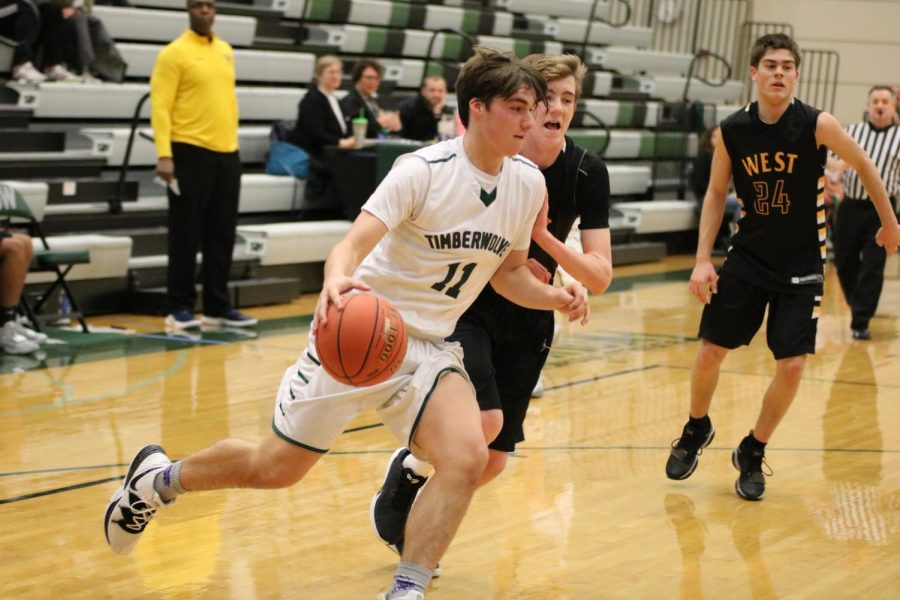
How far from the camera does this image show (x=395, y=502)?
4199 millimetres

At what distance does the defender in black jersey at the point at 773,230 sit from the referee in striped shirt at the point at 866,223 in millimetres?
4785

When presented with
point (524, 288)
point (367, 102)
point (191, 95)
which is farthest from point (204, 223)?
point (524, 288)

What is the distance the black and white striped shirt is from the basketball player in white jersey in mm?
6926

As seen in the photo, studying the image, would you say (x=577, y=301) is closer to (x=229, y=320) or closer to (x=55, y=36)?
(x=229, y=320)

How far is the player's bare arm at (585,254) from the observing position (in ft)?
12.6

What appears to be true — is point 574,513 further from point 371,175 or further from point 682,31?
point 682,31

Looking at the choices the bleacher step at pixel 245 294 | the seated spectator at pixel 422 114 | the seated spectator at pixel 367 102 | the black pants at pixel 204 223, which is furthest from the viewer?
the seated spectator at pixel 422 114

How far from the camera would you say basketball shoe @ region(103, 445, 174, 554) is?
12.8ft

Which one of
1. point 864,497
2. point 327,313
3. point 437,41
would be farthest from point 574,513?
point 437,41

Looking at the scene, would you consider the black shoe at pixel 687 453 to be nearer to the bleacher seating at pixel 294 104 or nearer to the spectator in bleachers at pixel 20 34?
the bleacher seating at pixel 294 104

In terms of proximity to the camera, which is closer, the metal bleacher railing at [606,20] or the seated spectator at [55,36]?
the seated spectator at [55,36]

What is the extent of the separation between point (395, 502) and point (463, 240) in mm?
1011

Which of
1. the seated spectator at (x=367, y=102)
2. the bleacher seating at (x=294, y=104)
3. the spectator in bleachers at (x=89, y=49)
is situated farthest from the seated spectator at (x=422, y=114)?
the spectator in bleachers at (x=89, y=49)

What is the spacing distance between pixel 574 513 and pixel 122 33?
752cm
